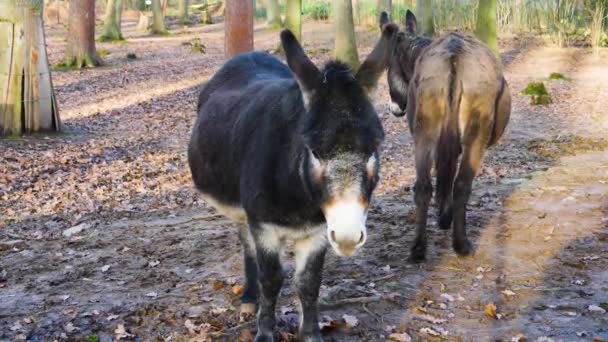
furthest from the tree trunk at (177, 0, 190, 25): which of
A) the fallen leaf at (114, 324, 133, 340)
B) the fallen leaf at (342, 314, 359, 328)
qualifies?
the fallen leaf at (342, 314, 359, 328)

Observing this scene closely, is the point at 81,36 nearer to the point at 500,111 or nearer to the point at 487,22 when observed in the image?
the point at 487,22

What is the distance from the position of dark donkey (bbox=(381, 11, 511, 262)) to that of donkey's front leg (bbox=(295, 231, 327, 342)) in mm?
1826

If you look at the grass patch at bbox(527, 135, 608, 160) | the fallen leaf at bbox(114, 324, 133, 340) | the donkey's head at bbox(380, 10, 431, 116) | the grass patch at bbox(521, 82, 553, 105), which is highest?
the donkey's head at bbox(380, 10, 431, 116)

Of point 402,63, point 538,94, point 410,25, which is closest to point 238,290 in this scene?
point 402,63

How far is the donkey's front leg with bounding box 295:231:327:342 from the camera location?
3918 mm

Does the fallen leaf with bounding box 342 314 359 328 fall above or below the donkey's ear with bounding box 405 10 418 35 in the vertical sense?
below

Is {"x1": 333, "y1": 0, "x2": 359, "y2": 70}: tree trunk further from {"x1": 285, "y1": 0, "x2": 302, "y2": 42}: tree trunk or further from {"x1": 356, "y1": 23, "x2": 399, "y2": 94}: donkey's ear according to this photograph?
{"x1": 356, "y1": 23, "x2": 399, "y2": 94}: donkey's ear

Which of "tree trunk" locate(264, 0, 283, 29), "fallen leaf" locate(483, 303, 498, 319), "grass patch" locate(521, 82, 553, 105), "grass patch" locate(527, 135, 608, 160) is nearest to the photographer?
"fallen leaf" locate(483, 303, 498, 319)

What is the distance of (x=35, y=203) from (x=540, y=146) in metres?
6.90

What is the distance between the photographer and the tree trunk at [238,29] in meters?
12.9

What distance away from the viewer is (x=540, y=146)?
407 inches

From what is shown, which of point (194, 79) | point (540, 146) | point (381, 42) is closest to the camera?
point (381, 42)

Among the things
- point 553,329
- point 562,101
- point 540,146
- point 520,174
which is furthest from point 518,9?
point 553,329

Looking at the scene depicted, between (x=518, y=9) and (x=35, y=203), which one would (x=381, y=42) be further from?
(x=518, y=9)
